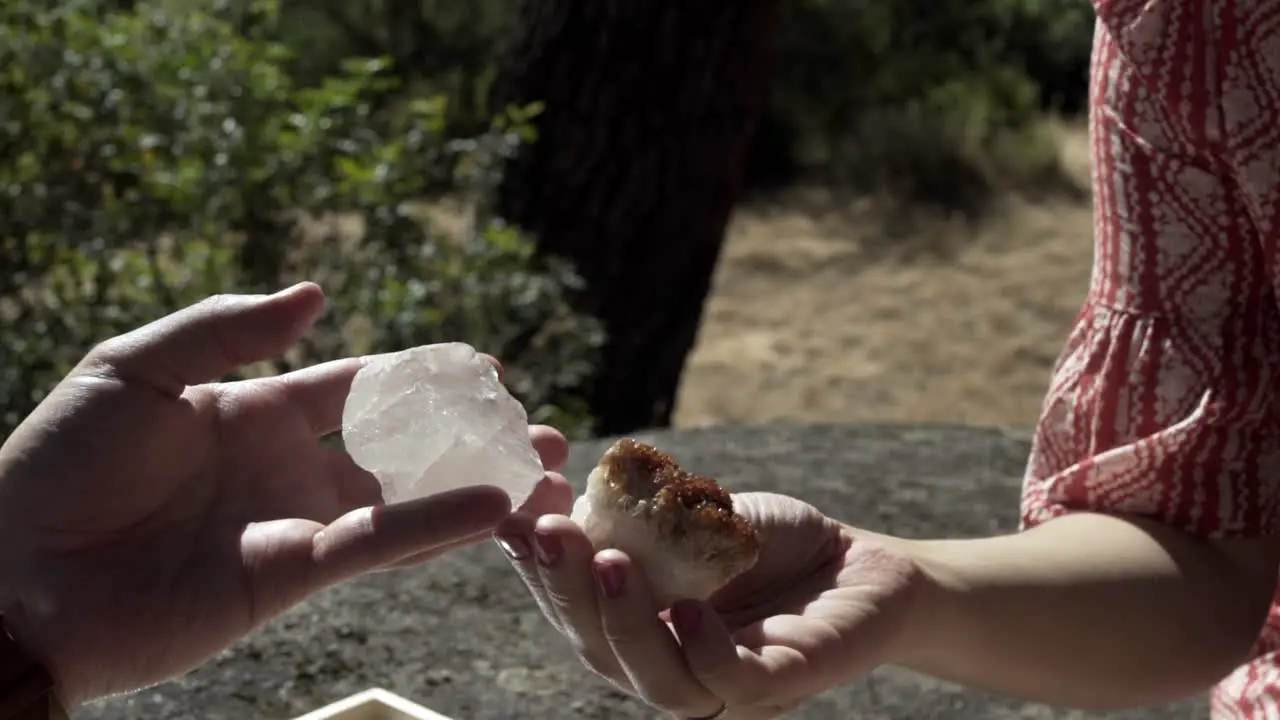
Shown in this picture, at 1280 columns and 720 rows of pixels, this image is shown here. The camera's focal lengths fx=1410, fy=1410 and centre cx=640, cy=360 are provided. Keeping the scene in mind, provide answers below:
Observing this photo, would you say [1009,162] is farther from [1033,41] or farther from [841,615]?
[841,615]

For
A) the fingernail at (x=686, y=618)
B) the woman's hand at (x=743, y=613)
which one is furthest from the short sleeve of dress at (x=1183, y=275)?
the fingernail at (x=686, y=618)

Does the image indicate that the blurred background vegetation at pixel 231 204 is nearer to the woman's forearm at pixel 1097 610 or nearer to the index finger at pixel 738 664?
the woman's forearm at pixel 1097 610

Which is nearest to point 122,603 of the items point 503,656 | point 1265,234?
point 503,656

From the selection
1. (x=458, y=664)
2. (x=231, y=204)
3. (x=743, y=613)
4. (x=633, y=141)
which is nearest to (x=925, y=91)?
(x=633, y=141)

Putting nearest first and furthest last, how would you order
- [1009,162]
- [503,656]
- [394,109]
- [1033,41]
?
[503,656] < [394,109] < [1009,162] < [1033,41]

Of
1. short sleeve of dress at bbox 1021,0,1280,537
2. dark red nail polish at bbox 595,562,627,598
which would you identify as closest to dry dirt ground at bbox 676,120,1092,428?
short sleeve of dress at bbox 1021,0,1280,537
